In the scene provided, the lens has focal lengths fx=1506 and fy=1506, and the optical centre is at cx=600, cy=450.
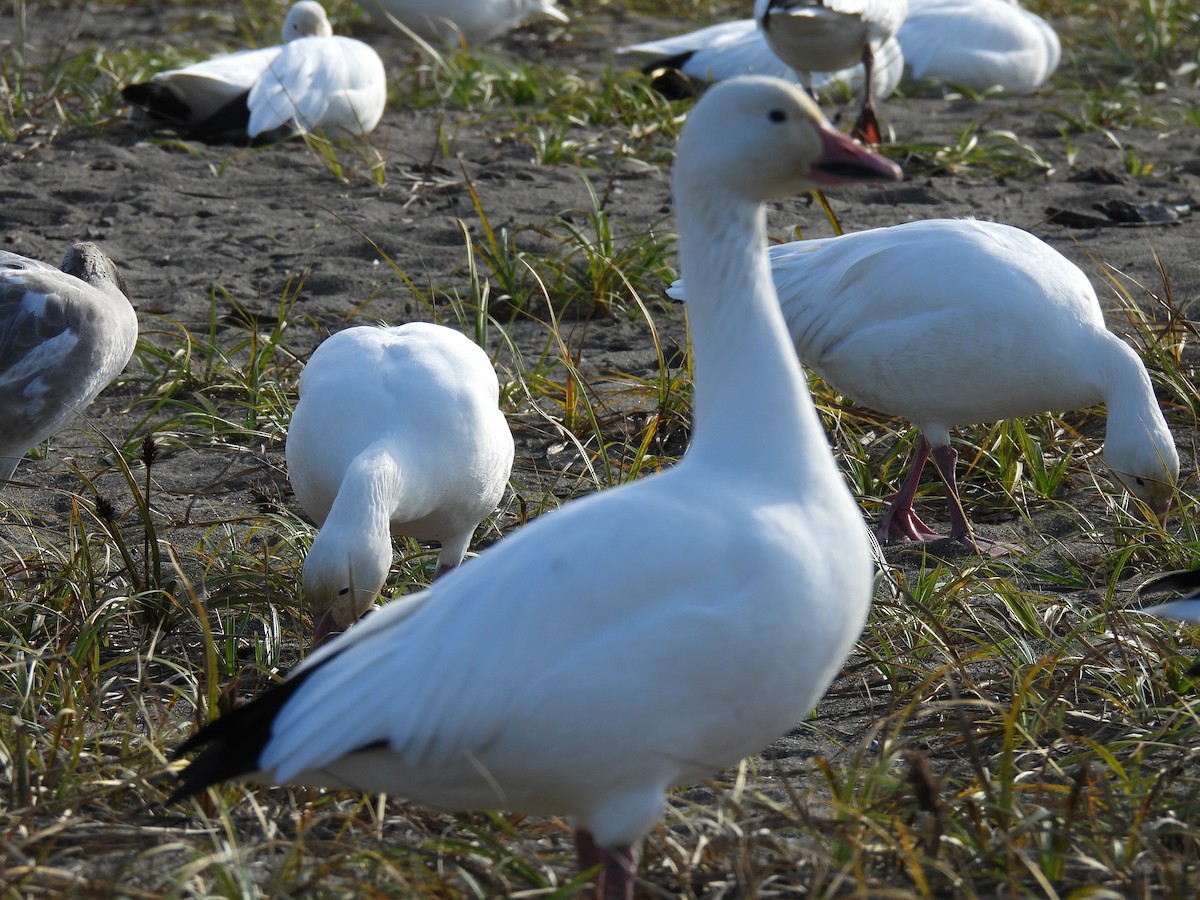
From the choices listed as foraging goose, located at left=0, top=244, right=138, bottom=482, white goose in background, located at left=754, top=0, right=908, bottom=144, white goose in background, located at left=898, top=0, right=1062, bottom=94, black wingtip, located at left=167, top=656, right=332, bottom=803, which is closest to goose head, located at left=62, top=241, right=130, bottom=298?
foraging goose, located at left=0, top=244, right=138, bottom=482

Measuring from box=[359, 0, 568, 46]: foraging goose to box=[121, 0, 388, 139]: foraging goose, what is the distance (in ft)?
7.39

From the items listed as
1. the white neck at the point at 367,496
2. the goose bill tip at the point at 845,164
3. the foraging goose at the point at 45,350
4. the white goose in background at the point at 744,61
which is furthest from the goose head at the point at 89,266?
the white goose in background at the point at 744,61

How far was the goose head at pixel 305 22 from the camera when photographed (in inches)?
363

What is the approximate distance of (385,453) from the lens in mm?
3520

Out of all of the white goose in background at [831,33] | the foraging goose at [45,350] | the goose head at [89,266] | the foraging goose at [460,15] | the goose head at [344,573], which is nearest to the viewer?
the goose head at [344,573]

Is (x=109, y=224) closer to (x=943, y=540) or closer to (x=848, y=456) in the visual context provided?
(x=848, y=456)

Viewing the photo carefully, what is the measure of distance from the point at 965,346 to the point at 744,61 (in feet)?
18.0

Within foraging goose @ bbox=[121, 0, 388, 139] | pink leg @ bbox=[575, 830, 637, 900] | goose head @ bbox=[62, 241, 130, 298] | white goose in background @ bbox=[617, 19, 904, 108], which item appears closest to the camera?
pink leg @ bbox=[575, 830, 637, 900]

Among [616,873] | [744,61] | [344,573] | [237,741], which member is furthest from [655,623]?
[744,61]

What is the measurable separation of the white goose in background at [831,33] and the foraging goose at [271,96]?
2.13 m

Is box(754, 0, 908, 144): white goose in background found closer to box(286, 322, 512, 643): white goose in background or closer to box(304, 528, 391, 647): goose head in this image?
box(286, 322, 512, 643): white goose in background

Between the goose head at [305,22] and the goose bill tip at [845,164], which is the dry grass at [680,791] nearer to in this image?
the goose bill tip at [845,164]

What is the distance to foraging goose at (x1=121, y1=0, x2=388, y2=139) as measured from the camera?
300 inches

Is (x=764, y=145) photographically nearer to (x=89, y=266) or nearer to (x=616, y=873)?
(x=616, y=873)
